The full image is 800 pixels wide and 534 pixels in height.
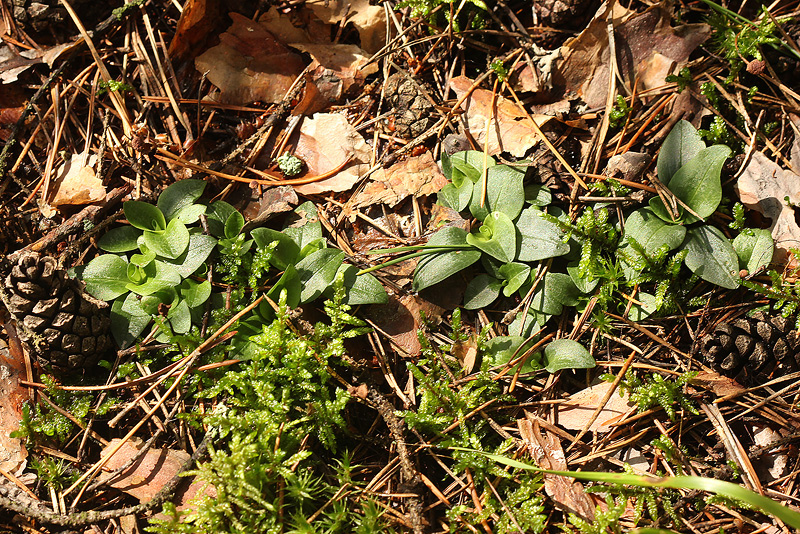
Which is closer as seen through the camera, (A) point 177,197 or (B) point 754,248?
(B) point 754,248

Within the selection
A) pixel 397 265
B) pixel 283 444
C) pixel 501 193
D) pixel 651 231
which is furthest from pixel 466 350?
pixel 651 231

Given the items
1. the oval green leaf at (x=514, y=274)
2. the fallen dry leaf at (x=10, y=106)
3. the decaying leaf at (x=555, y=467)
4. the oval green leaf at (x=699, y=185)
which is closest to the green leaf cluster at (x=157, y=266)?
the fallen dry leaf at (x=10, y=106)

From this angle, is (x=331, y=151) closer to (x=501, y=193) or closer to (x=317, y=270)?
(x=317, y=270)

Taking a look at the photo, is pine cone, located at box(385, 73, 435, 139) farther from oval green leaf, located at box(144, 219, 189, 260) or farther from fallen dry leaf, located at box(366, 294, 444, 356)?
oval green leaf, located at box(144, 219, 189, 260)

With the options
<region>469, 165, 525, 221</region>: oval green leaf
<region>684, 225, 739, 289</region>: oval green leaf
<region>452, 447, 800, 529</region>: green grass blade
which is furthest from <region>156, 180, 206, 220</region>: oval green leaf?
<region>684, 225, 739, 289</region>: oval green leaf

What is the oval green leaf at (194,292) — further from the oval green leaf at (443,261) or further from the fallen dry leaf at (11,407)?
the oval green leaf at (443,261)

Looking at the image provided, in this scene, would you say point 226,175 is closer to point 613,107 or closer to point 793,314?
point 613,107
